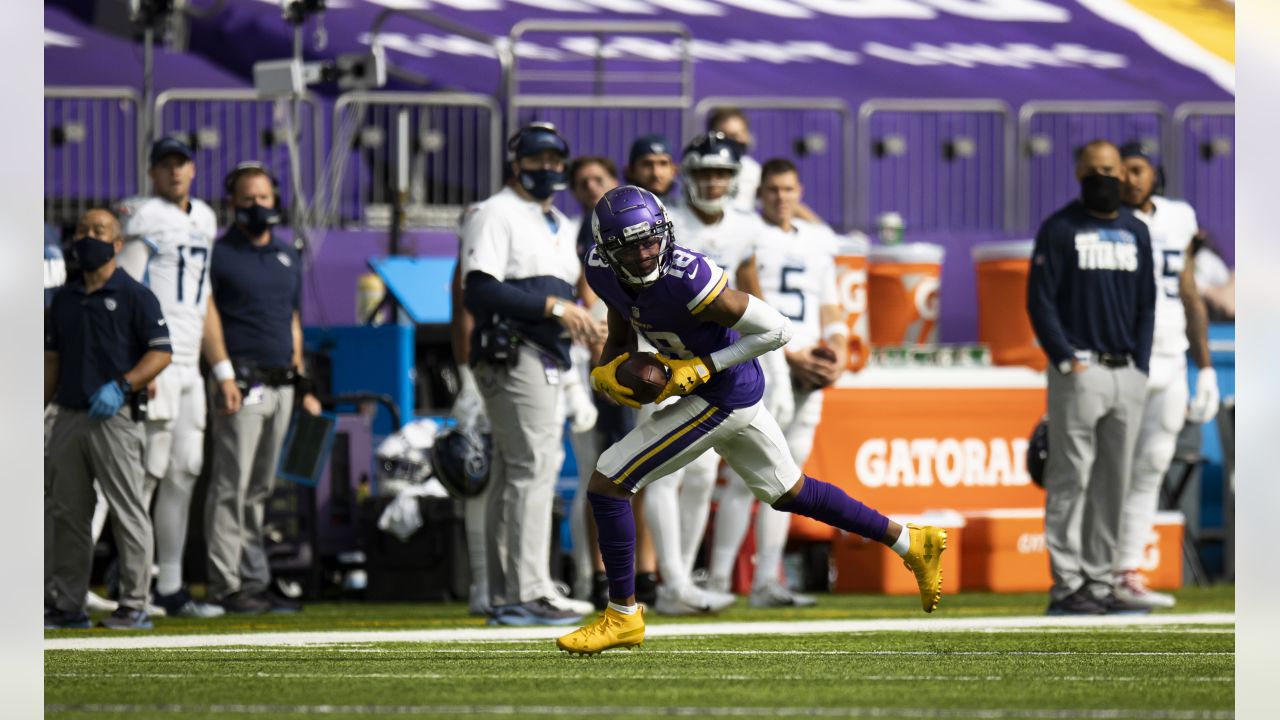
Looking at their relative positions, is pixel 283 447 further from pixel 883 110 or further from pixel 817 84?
pixel 817 84

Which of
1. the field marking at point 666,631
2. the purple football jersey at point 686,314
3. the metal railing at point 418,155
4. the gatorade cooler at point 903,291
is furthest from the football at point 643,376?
the metal railing at point 418,155

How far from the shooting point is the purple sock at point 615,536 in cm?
720

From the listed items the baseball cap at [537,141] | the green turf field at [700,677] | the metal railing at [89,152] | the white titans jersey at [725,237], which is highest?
the metal railing at [89,152]

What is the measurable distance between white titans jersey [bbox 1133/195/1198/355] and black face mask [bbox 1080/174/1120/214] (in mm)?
650

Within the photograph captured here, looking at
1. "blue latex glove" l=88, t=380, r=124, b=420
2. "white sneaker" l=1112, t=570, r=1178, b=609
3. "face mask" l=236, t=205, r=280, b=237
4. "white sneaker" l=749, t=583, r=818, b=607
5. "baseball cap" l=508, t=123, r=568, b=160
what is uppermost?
"baseball cap" l=508, t=123, r=568, b=160

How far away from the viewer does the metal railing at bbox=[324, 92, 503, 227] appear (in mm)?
14391

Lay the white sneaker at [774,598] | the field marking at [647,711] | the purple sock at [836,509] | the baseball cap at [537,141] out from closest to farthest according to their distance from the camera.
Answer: the field marking at [647,711] < the purple sock at [836,509] < the baseball cap at [537,141] < the white sneaker at [774,598]

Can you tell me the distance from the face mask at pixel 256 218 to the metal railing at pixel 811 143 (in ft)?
15.4

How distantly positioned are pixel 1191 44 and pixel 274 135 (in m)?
7.98

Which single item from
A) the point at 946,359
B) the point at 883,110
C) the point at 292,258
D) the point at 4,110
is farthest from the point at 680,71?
the point at 4,110

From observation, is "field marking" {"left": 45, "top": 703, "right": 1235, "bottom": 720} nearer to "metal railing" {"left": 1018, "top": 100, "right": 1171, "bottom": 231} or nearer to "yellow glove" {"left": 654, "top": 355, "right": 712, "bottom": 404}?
"yellow glove" {"left": 654, "top": 355, "right": 712, "bottom": 404}

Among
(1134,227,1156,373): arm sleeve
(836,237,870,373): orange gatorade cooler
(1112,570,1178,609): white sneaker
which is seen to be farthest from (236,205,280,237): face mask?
(1112,570,1178,609): white sneaker

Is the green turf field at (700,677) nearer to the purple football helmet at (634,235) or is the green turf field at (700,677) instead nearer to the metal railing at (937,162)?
the purple football helmet at (634,235)

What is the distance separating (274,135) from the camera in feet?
46.8
